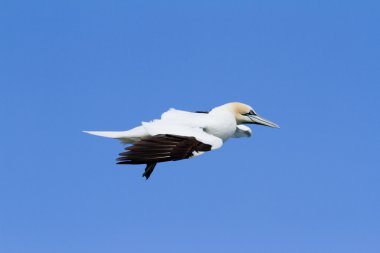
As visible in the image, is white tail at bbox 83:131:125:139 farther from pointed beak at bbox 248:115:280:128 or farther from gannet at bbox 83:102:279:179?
pointed beak at bbox 248:115:280:128

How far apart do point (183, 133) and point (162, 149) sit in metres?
0.84

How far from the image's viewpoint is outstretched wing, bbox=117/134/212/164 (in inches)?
540

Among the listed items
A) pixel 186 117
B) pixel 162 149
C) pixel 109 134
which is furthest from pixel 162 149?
pixel 109 134

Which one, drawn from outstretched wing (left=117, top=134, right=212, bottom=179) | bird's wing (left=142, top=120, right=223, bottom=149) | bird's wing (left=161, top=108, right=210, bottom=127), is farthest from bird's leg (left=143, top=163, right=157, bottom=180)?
outstretched wing (left=117, top=134, right=212, bottom=179)

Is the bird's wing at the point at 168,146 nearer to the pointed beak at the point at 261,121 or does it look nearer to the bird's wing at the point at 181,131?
the bird's wing at the point at 181,131

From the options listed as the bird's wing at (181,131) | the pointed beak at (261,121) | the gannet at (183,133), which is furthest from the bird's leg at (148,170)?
the bird's wing at (181,131)

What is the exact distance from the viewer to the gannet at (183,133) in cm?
1400

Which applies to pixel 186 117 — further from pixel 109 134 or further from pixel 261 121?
pixel 261 121

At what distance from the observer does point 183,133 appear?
1486 cm

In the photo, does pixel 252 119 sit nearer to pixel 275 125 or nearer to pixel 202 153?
pixel 275 125

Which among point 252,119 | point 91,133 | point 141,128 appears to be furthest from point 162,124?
point 252,119

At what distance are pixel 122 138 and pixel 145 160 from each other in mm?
3081

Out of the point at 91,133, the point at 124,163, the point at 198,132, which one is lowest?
the point at 124,163

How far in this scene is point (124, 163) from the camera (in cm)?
1348
